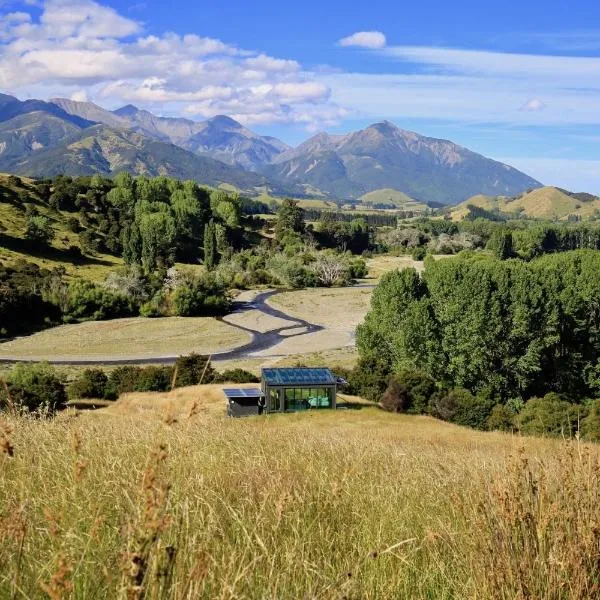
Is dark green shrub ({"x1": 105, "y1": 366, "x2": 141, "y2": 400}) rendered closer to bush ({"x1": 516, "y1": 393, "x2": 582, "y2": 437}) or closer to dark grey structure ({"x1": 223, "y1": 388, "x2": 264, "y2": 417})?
dark grey structure ({"x1": 223, "y1": 388, "x2": 264, "y2": 417})

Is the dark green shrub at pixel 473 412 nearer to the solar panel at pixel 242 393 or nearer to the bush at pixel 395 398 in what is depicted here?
the bush at pixel 395 398

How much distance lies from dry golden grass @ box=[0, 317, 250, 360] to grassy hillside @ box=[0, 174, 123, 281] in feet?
63.0

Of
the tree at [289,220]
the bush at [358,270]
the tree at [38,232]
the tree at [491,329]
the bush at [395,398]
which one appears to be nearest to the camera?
the bush at [395,398]

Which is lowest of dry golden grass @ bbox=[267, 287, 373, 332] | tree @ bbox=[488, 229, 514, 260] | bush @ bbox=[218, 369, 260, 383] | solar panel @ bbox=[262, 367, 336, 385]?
dry golden grass @ bbox=[267, 287, 373, 332]

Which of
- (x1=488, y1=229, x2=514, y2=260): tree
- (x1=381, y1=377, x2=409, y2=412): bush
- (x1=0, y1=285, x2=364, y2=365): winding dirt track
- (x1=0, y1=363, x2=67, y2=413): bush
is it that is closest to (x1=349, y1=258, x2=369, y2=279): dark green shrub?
(x1=0, y1=285, x2=364, y2=365): winding dirt track

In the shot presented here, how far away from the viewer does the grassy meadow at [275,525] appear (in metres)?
2.83

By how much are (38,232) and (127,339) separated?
39.2 metres

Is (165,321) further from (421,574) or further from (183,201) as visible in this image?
(421,574)

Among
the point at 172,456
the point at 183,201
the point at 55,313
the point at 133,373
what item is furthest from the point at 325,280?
the point at 172,456

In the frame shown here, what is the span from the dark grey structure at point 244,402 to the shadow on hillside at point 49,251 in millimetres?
65797

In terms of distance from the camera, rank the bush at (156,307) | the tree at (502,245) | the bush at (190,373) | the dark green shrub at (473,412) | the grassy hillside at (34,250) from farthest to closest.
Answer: the tree at (502,245) → the grassy hillside at (34,250) → the bush at (156,307) → the bush at (190,373) → the dark green shrub at (473,412)

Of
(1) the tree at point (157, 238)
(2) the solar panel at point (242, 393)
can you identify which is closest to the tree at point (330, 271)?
(1) the tree at point (157, 238)

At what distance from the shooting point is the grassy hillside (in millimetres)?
90500

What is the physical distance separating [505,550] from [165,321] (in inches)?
2915
